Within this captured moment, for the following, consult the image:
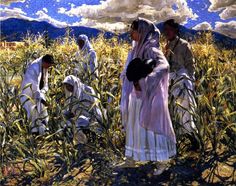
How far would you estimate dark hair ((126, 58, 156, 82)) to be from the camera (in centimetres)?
254

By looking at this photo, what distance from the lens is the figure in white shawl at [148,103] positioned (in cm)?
256

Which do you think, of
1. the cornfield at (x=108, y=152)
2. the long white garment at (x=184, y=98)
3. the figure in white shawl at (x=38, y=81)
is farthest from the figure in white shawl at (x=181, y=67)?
the figure in white shawl at (x=38, y=81)

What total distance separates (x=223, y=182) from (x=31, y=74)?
1.96 m

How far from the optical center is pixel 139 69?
2535mm

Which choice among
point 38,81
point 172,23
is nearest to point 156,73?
point 172,23

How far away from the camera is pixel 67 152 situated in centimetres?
285

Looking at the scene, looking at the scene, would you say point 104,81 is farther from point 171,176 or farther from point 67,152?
point 171,176

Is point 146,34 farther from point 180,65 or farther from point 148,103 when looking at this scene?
point 180,65

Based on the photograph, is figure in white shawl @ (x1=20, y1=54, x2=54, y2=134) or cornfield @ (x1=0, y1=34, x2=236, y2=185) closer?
cornfield @ (x1=0, y1=34, x2=236, y2=185)

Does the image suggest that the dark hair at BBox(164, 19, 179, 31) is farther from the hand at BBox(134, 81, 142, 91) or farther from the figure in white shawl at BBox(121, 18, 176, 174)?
the hand at BBox(134, 81, 142, 91)

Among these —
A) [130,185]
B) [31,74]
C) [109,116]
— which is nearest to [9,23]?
[31,74]

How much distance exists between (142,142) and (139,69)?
0.44m

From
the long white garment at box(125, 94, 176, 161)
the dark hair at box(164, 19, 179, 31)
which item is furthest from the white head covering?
the dark hair at box(164, 19, 179, 31)

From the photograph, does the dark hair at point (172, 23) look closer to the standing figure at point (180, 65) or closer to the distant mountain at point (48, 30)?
the standing figure at point (180, 65)
